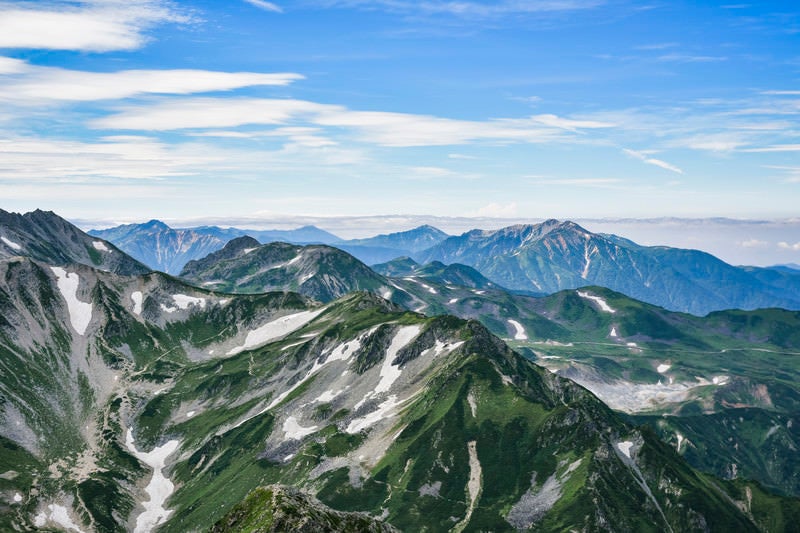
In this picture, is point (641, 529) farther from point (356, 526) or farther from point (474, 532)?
point (356, 526)

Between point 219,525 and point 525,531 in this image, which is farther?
point 525,531

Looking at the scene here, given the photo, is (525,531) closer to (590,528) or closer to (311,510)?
(590,528)

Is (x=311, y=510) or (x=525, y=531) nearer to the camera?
(x=311, y=510)

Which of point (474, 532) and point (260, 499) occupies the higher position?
point (260, 499)

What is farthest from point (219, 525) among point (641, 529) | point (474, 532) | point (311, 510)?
point (641, 529)

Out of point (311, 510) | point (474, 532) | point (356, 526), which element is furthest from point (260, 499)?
point (474, 532)

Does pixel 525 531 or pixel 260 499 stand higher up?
pixel 260 499

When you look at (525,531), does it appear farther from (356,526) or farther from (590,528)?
(356,526)

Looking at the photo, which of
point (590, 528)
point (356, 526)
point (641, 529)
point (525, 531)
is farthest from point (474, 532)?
point (356, 526)
